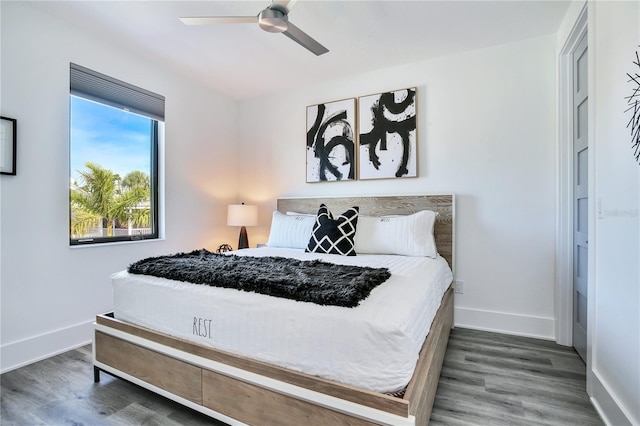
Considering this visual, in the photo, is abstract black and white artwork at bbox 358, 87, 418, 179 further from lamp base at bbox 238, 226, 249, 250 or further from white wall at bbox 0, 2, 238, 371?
white wall at bbox 0, 2, 238, 371

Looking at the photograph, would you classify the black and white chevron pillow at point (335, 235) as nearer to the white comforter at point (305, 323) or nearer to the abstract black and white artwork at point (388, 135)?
the abstract black and white artwork at point (388, 135)

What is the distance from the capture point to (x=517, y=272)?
2.66 metres

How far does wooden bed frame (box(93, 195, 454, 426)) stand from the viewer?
3.61 ft

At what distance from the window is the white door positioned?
3612 mm

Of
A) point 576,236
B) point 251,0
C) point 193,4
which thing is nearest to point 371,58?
point 251,0

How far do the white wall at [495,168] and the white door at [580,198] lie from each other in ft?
0.70

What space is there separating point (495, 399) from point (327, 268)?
3.82 ft

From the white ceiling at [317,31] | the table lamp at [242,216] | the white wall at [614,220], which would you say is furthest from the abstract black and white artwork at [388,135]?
the white wall at [614,220]

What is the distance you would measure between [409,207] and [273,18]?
6.48 ft

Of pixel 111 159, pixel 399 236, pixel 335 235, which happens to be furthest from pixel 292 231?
pixel 111 159

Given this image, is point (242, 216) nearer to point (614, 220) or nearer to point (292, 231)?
point (292, 231)

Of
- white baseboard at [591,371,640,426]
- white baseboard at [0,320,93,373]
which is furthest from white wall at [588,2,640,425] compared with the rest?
white baseboard at [0,320,93,373]

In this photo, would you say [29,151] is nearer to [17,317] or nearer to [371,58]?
[17,317]

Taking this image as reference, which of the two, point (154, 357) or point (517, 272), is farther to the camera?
point (517, 272)
